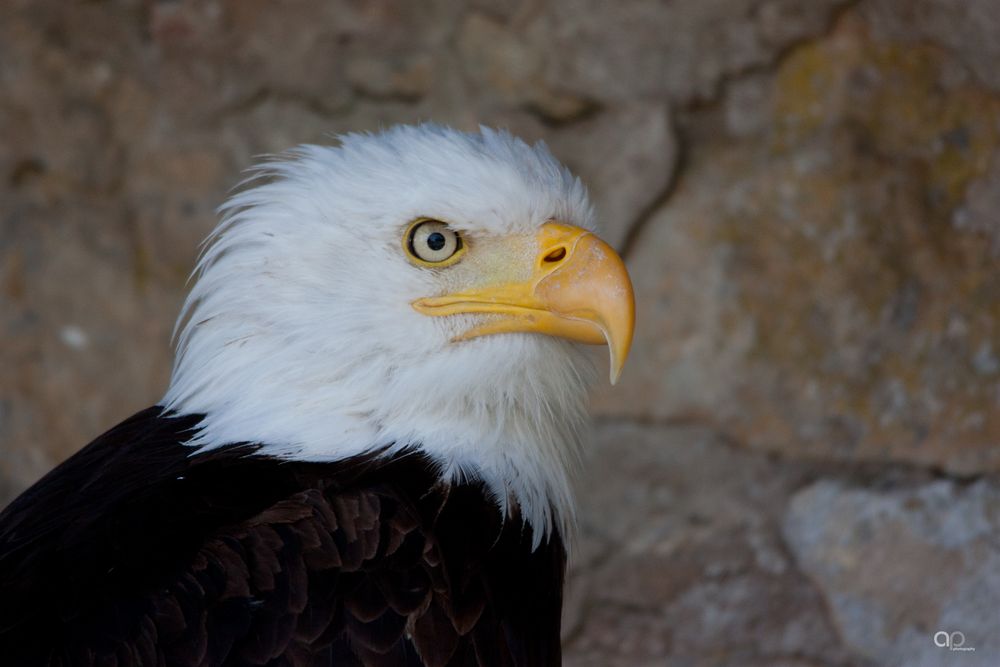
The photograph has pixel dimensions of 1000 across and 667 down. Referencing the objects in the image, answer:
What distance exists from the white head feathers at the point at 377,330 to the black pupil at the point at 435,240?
38mm

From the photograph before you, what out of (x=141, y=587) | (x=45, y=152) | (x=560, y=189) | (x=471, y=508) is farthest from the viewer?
(x=45, y=152)

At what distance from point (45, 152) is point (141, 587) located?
2287mm

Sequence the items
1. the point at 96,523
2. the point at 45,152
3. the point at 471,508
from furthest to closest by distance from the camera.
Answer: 1. the point at 45,152
2. the point at 471,508
3. the point at 96,523

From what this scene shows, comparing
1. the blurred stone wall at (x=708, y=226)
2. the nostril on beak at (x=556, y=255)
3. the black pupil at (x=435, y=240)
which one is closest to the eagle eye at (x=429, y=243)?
the black pupil at (x=435, y=240)

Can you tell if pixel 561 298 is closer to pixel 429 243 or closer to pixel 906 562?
pixel 429 243

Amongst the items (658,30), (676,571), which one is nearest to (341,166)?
(658,30)

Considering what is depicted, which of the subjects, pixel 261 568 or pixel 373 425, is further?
pixel 373 425

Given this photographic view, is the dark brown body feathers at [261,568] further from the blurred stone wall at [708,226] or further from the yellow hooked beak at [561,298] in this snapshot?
the blurred stone wall at [708,226]

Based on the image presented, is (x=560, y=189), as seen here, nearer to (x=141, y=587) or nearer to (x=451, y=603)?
(x=451, y=603)

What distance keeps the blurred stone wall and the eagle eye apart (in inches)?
56.5

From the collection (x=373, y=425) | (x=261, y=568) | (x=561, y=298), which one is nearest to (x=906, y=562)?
(x=561, y=298)

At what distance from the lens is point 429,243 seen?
6.33 feet

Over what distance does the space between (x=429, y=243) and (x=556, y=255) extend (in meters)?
0.22

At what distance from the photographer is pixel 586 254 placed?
1915 mm
